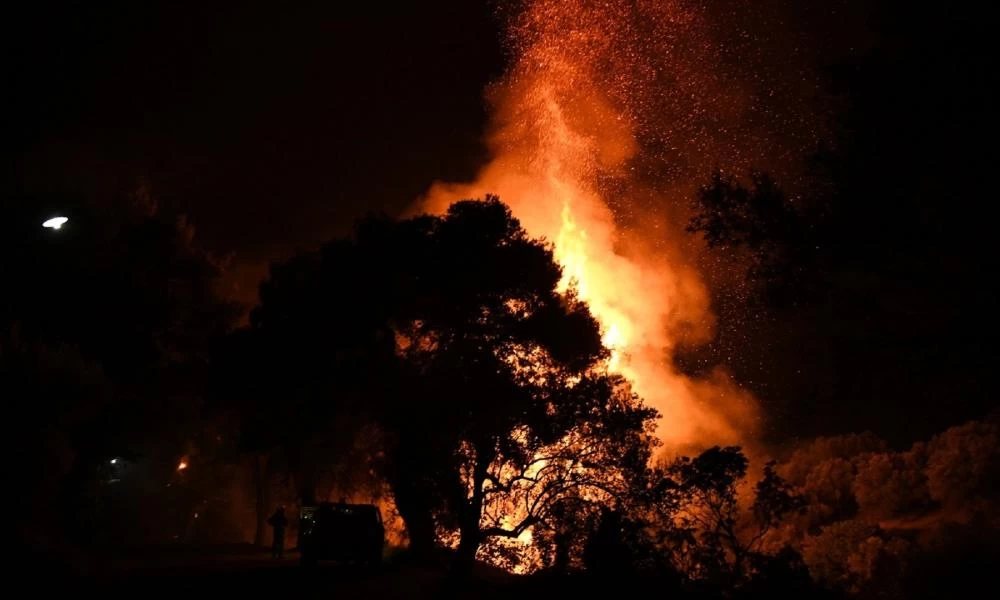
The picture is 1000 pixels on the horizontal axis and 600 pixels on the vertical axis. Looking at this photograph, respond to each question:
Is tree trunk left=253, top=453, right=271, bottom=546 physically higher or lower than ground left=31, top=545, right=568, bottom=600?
higher

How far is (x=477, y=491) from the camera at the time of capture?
16.5m

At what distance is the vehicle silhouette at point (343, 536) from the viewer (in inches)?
845

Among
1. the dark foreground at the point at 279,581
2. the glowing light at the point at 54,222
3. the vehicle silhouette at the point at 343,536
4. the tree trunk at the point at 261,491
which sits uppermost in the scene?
the glowing light at the point at 54,222

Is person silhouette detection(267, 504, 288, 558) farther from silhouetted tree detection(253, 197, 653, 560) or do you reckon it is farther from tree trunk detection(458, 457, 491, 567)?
tree trunk detection(458, 457, 491, 567)

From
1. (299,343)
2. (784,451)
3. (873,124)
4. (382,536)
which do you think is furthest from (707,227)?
(784,451)

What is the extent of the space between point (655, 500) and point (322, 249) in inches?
578

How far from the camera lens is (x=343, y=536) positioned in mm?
21562

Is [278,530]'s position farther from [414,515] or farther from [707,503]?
[707,503]

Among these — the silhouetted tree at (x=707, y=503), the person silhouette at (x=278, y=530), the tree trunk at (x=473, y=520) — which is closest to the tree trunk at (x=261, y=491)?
the person silhouette at (x=278, y=530)

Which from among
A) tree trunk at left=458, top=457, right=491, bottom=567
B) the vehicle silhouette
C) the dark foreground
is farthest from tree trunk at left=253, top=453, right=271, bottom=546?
tree trunk at left=458, top=457, right=491, bottom=567

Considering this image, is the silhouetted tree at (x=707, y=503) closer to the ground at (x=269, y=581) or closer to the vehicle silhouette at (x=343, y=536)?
the ground at (x=269, y=581)

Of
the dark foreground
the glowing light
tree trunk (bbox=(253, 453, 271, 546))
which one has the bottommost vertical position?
the dark foreground

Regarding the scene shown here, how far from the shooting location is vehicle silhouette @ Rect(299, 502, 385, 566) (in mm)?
21453

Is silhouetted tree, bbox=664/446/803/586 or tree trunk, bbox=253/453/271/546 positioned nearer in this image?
silhouetted tree, bbox=664/446/803/586
